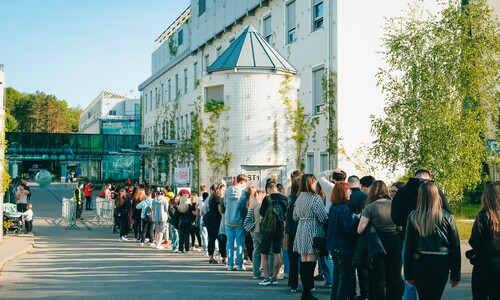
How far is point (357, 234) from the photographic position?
966 centimetres

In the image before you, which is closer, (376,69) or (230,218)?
→ (230,218)

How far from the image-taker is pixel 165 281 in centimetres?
1304

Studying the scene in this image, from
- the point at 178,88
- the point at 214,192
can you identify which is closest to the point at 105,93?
the point at 178,88

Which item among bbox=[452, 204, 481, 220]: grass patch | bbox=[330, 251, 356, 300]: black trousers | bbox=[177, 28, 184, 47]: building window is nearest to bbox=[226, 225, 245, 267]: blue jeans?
bbox=[330, 251, 356, 300]: black trousers

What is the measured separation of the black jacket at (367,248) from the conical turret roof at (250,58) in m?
15.6

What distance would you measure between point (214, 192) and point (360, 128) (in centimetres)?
1118

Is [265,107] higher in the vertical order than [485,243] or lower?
higher

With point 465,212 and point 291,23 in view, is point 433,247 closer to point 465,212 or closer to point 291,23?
point 291,23

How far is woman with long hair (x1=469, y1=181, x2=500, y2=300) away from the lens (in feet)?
24.6

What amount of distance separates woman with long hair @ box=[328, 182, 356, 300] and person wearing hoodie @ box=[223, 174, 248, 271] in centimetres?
472

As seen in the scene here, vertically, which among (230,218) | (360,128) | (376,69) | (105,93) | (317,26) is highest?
(105,93)

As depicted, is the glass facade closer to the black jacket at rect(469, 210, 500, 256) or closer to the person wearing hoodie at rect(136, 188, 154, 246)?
the person wearing hoodie at rect(136, 188, 154, 246)

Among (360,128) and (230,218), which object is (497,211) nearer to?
(230,218)

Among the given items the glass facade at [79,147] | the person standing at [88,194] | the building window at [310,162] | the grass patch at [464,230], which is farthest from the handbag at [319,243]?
the glass facade at [79,147]
